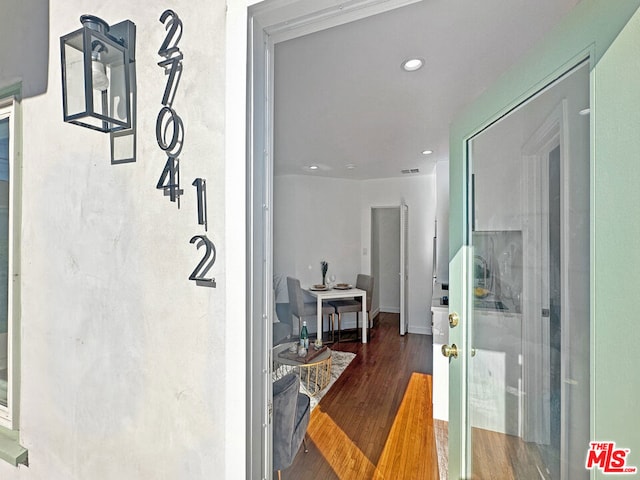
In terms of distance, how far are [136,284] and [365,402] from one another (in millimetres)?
2418

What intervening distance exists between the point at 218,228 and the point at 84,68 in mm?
632

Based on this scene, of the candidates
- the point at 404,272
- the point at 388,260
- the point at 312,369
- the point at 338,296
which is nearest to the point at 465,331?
the point at 312,369

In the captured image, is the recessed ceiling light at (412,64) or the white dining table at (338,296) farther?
the white dining table at (338,296)

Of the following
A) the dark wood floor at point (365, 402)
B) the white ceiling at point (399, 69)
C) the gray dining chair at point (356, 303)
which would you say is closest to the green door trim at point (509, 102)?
the white ceiling at point (399, 69)

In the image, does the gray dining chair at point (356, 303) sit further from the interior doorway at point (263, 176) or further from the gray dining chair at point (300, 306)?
the interior doorway at point (263, 176)

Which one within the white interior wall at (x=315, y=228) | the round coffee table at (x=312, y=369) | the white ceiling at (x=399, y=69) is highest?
the white ceiling at (x=399, y=69)

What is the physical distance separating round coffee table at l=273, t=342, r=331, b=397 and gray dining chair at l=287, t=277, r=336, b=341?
93 centimetres

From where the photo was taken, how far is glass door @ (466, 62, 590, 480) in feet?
2.63

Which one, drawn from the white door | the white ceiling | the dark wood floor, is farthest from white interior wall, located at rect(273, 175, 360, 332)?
the white ceiling

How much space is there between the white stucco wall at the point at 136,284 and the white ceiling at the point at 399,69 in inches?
36.5

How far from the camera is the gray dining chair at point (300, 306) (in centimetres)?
422

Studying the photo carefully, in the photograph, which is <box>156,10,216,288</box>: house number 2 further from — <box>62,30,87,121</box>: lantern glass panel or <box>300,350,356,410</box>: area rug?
<box>300,350,356,410</box>: area rug

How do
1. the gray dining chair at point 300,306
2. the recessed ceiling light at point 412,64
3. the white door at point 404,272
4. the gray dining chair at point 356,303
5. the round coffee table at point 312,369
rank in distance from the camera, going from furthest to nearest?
the white door at point 404,272, the gray dining chair at point 356,303, the gray dining chair at point 300,306, the round coffee table at point 312,369, the recessed ceiling light at point 412,64

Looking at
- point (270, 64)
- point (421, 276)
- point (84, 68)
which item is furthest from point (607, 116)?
point (421, 276)
